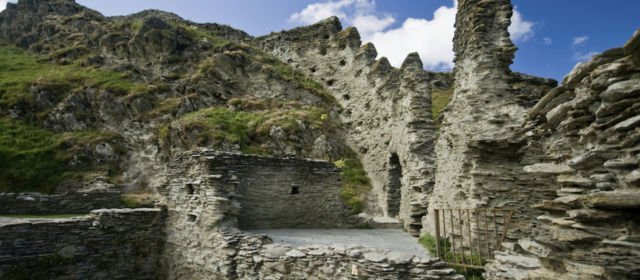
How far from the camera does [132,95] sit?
1051 inches

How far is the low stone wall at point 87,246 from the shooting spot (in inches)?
379

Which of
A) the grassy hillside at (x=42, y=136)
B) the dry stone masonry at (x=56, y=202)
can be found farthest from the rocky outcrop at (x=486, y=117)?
the grassy hillside at (x=42, y=136)

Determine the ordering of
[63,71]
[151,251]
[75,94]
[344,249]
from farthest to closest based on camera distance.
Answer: [63,71] → [75,94] → [151,251] → [344,249]

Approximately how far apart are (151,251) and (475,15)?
12170 millimetres

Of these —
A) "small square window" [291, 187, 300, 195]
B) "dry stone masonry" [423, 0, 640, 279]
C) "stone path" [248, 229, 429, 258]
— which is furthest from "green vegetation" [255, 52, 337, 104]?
"dry stone masonry" [423, 0, 640, 279]

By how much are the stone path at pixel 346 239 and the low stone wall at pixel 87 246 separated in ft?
11.4

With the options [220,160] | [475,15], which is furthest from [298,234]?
[475,15]

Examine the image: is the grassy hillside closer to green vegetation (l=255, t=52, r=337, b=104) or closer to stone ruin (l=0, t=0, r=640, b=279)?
green vegetation (l=255, t=52, r=337, b=104)

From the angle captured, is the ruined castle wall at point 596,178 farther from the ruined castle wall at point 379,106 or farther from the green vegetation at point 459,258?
the ruined castle wall at point 379,106

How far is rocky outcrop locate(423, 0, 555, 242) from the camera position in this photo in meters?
8.45

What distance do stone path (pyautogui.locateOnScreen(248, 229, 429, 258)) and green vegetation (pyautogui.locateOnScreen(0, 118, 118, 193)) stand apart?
15.8 metres

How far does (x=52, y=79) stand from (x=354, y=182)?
2559 centimetres

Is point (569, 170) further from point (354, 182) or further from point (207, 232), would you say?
point (354, 182)

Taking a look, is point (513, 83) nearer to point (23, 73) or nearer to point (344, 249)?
point (344, 249)
